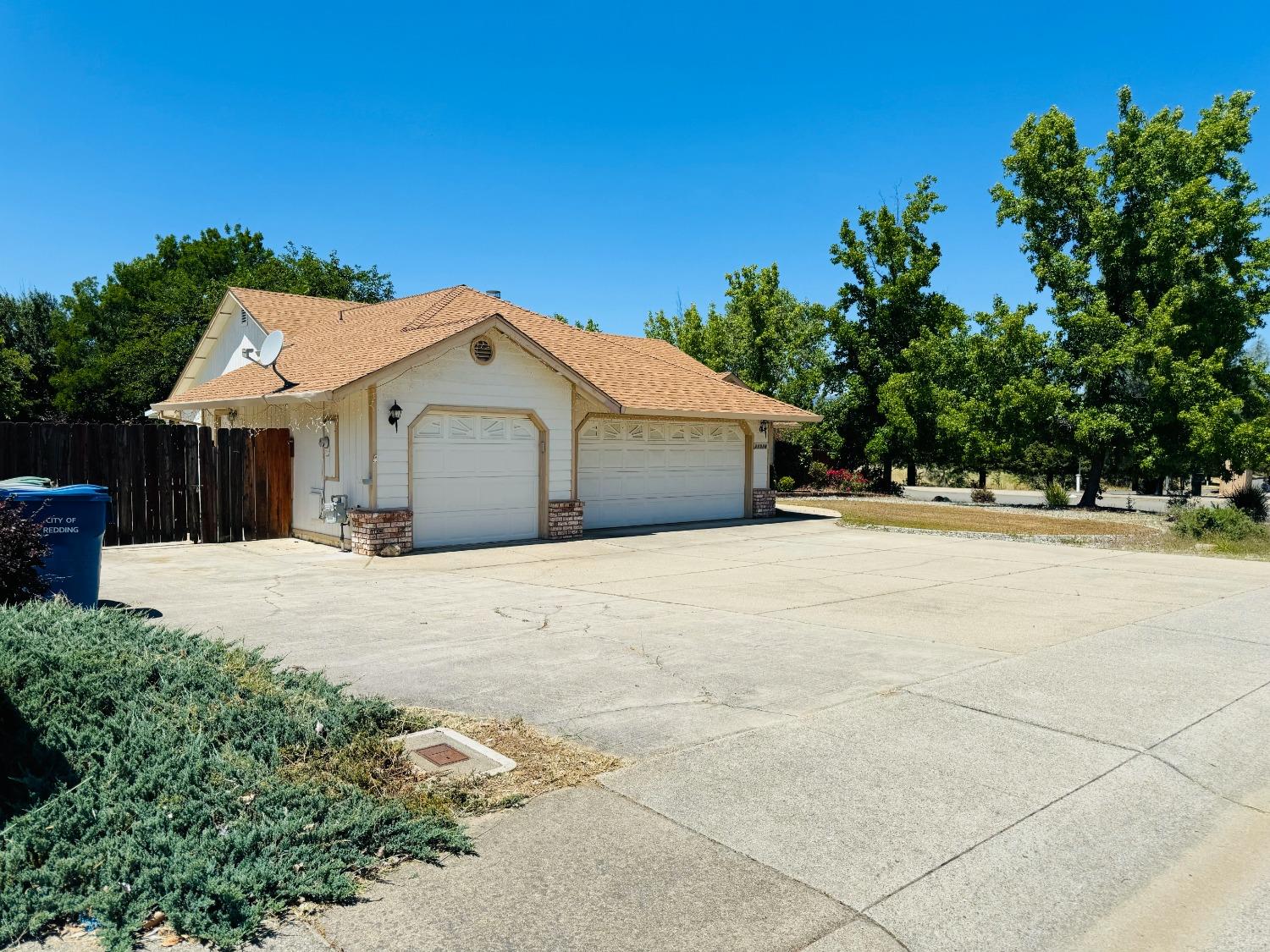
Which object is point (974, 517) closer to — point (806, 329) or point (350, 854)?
point (806, 329)

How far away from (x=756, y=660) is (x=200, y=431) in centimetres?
1212

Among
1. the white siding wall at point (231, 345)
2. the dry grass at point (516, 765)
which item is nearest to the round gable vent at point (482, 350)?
the white siding wall at point (231, 345)

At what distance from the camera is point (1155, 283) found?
2697cm

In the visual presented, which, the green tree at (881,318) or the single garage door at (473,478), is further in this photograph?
the green tree at (881,318)

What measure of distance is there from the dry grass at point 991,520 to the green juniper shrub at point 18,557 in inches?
704

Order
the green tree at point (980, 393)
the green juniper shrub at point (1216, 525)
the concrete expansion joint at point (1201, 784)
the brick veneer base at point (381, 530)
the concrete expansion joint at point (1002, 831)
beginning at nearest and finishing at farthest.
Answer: the concrete expansion joint at point (1002, 831) < the concrete expansion joint at point (1201, 784) < the brick veneer base at point (381, 530) < the green juniper shrub at point (1216, 525) < the green tree at point (980, 393)

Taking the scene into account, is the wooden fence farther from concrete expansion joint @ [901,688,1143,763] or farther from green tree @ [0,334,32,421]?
green tree @ [0,334,32,421]

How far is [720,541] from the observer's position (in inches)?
698

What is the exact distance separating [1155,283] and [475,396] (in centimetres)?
2262

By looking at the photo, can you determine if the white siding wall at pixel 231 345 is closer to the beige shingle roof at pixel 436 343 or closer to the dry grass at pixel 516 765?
the beige shingle roof at pixel 436 343

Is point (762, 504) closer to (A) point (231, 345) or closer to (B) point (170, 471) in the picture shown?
(B) point (170, 471)

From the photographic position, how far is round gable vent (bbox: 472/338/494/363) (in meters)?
15.8

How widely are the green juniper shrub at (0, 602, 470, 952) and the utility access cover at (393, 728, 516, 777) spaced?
169 mm

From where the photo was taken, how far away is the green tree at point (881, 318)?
34.1 meters
